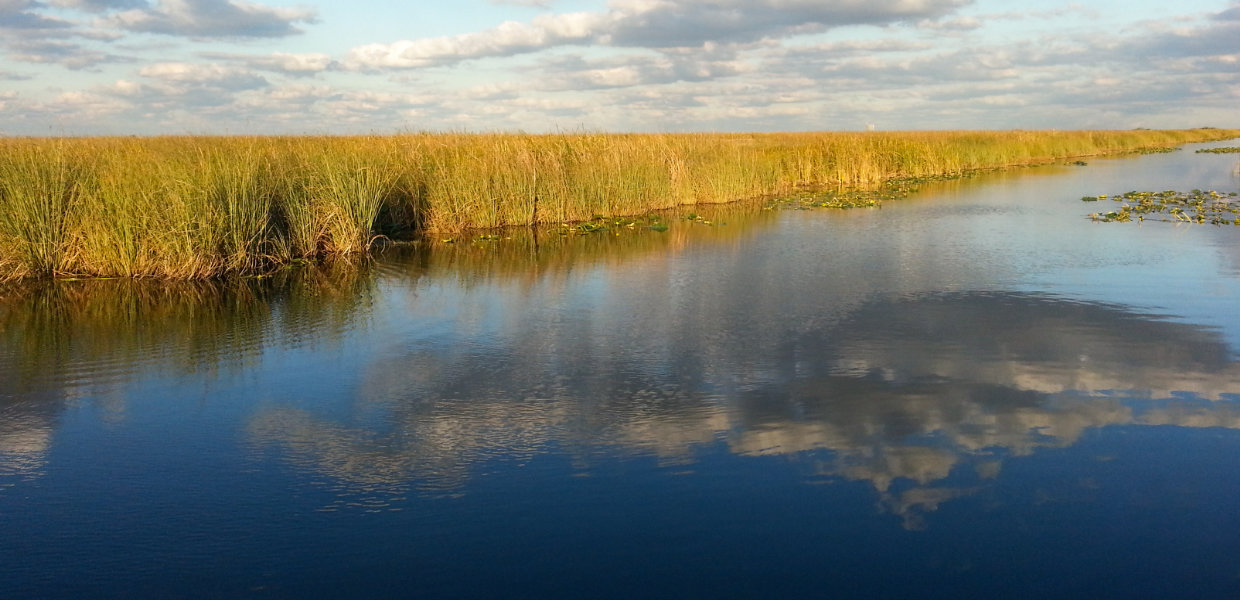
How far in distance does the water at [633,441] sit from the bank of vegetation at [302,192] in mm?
1075

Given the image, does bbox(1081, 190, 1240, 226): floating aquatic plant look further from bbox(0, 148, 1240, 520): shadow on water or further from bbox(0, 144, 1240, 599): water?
bbox(0, 148, 1240, 520): shadow on water

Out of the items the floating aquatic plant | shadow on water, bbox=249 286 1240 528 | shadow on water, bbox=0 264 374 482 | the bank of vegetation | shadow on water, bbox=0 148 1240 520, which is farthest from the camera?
the floating aquatic plant

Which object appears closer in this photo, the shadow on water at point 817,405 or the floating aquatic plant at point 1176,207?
the shadow on water at point 817,405

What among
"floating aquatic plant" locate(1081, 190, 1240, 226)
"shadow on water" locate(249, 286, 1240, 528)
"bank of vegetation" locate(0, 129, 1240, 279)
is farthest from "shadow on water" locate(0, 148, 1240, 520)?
"floating aquatic plant" locate(1081, 190, 1240, 226)

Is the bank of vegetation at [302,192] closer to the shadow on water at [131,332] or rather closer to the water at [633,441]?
the shadow on water at [131,332]

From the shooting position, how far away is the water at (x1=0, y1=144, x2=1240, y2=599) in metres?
3.38

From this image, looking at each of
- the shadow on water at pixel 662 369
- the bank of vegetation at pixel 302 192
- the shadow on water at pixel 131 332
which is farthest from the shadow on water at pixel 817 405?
the bank of vegetation at pixel 302 192

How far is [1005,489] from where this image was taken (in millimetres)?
3961

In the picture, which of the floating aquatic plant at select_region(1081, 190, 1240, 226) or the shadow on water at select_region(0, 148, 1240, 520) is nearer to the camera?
the shadow on water at select_region(0, 148, 1240, 520)

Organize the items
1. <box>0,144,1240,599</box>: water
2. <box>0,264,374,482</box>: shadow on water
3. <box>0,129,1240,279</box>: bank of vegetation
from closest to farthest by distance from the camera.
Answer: <box>0,144,1240,599</box>: water → <box>0,264,374,482</box>: shadow on water → <box>0,129,1240,279</box>: bank of vegetation

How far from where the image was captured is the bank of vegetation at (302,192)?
9766 mm

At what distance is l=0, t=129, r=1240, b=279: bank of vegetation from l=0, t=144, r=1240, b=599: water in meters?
1.07

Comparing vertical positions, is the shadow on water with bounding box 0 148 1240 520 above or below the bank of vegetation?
below

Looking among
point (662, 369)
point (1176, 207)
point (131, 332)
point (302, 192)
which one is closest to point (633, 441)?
point (662, 369)
